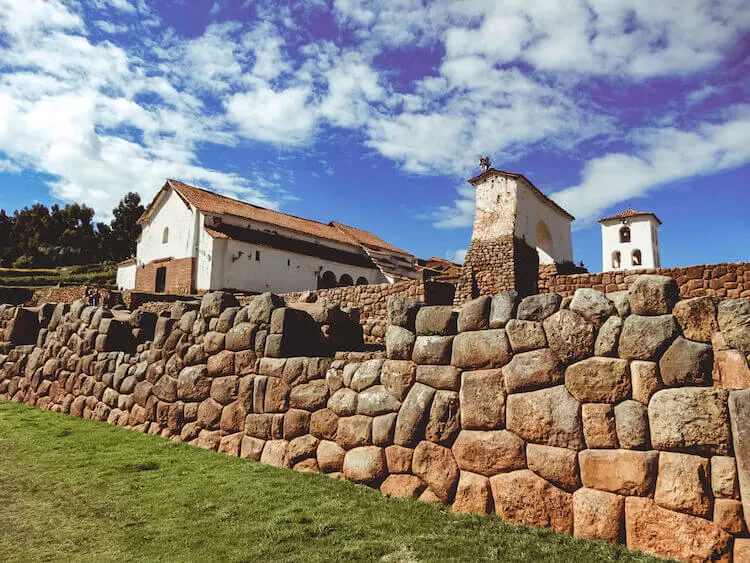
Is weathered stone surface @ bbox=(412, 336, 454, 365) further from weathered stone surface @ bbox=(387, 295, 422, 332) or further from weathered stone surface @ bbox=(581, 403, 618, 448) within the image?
weathered stone surface @ bbox=(581, 403, 618, 448)

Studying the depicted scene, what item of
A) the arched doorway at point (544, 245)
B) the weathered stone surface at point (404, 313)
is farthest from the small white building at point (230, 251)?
the weathered stone surface at point (404, 313)

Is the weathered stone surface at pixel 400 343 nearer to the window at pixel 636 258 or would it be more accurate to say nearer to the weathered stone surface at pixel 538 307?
the weathered stone surface at pixel 538 307

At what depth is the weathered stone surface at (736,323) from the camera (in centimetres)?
305

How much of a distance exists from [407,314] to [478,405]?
110cm

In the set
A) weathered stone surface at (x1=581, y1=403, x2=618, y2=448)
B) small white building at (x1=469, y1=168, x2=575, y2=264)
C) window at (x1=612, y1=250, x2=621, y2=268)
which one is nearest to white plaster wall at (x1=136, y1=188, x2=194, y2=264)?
small white building at (x1=469, y1=168, x2=575, y2=264)

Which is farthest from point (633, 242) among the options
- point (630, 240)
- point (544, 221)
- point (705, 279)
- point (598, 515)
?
point (598, 515)

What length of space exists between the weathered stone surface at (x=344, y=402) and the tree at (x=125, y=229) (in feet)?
194

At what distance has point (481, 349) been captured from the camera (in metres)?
4.13

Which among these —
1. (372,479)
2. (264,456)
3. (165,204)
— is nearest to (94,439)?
(264,456)

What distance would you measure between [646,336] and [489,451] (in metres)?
1.42

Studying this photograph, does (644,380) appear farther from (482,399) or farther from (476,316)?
(476,316)

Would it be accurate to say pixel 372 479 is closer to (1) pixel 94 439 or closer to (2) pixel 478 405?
(2) pixel 478 405

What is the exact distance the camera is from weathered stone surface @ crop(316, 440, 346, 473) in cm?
484

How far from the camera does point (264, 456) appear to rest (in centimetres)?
543
